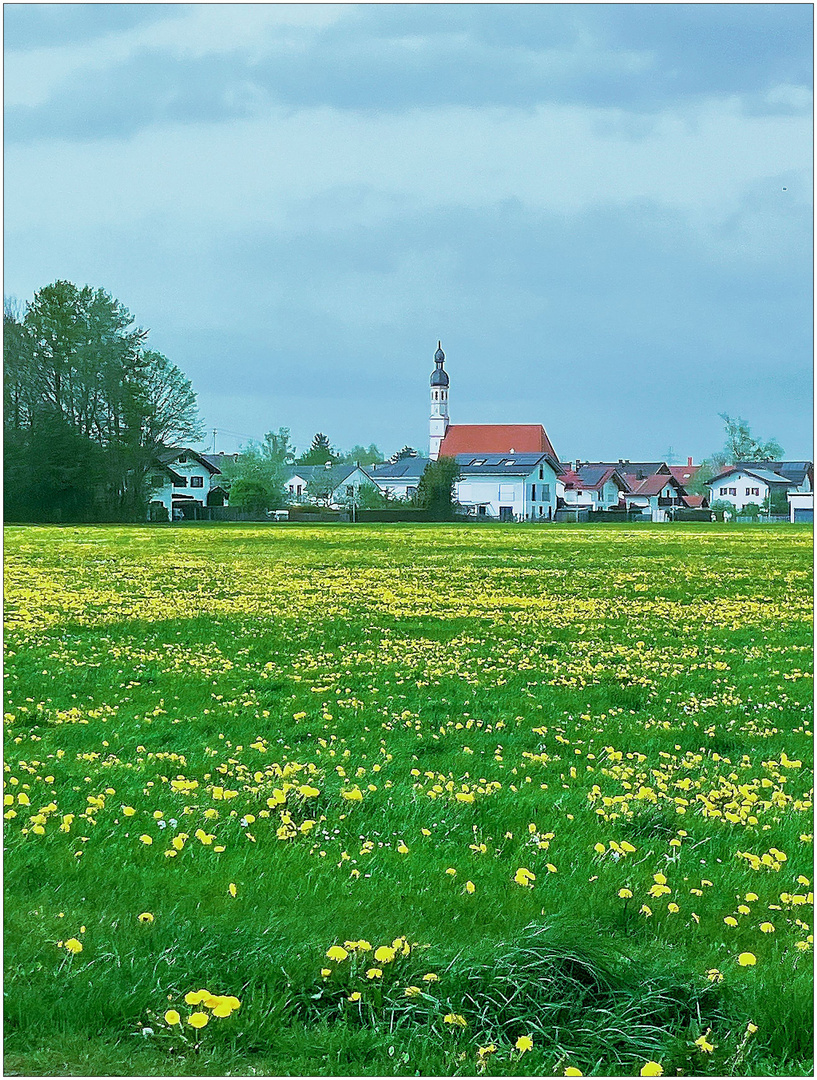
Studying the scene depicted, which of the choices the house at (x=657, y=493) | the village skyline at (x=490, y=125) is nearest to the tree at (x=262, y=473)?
the house at (x=657, y=493)

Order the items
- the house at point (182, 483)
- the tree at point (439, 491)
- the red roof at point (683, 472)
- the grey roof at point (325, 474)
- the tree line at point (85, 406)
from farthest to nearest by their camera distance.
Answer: the red roof at point (683, 472) → the grey roof at point (325, 474) → the tree at point (439, 491) → the house at point (182, 483) → the tree line at point (85, 406)

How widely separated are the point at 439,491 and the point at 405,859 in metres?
57.3

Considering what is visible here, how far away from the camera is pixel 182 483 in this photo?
59.3 m

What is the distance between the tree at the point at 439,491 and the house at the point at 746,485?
2277cm

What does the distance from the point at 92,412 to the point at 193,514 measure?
1084 centimetres

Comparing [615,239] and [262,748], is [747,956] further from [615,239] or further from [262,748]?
[615,239]

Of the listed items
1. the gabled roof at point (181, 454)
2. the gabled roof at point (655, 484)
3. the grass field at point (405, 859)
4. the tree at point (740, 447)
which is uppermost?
the tree at point (740, 447)

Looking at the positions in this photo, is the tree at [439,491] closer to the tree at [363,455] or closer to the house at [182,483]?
the house at [182,483]

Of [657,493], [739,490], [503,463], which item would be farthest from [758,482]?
[503,463]

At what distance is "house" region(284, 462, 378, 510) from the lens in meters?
66.6

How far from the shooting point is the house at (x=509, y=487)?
69.0 meters

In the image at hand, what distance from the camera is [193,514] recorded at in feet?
190

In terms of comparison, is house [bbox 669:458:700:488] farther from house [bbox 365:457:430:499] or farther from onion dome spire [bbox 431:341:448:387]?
house [bbox 365:457:430:499]

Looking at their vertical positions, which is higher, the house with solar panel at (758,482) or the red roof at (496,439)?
the red roof at (496,439)
